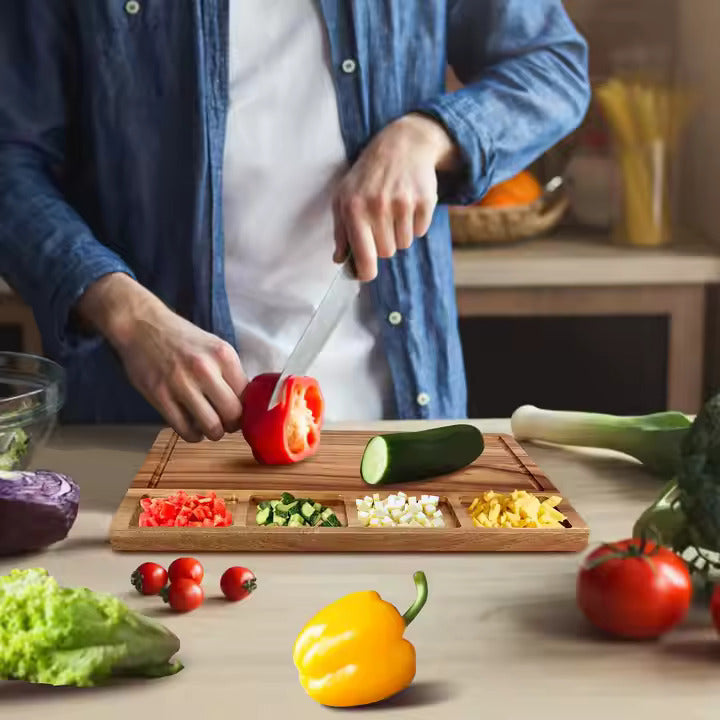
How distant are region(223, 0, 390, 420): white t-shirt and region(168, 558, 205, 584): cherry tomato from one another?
0.73 m

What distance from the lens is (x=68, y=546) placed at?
1.07 metres

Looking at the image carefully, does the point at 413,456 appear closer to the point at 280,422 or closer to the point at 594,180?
the point at 280,422

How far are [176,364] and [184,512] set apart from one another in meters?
0.28

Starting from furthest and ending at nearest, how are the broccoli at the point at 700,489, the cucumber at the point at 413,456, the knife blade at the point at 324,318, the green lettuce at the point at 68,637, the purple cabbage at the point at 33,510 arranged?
the knife blade at the point at 324,318
the cucumber at the point at 413,456
the purple cabbage at the point at 33,510
the broccoli at the point at 700,489
the green lettuce at the point at 68,637

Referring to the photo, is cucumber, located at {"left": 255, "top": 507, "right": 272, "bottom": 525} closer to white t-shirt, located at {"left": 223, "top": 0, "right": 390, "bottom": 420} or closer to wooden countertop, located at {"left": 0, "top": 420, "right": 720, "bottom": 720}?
wooden countertop, located at {"left": 0, "top": 420, "right": 720, "bottom": 720}

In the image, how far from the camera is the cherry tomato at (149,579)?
0.94 m

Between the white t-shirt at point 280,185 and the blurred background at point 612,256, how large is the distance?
650 millimetres

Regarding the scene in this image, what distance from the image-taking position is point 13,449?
3.60 ft

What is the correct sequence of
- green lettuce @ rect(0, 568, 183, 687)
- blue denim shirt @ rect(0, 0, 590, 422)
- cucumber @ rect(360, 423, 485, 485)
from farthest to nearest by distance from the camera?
blue denim shirt @ rect(0, 0, 590, 422)
cucumber @ rect(360, 423, 485, 485)
green lettuce @ rect(0, 568, 183, 687)

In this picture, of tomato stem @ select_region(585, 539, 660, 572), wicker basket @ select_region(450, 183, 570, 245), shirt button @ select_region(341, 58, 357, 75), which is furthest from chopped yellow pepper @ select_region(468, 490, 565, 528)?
wicker basket @ select_region(450, 183, 570, 245)

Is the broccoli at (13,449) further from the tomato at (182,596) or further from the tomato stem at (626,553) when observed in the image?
the tomato stem at (626,553)

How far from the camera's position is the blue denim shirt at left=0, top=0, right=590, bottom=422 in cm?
157

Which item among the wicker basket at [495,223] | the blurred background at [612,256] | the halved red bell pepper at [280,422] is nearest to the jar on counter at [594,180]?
the blurred background at [612,256]

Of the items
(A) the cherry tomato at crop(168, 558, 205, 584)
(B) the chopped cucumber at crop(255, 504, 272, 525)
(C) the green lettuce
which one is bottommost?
(B) the chopped cucumber at crop(255, 504, 272, 525)
